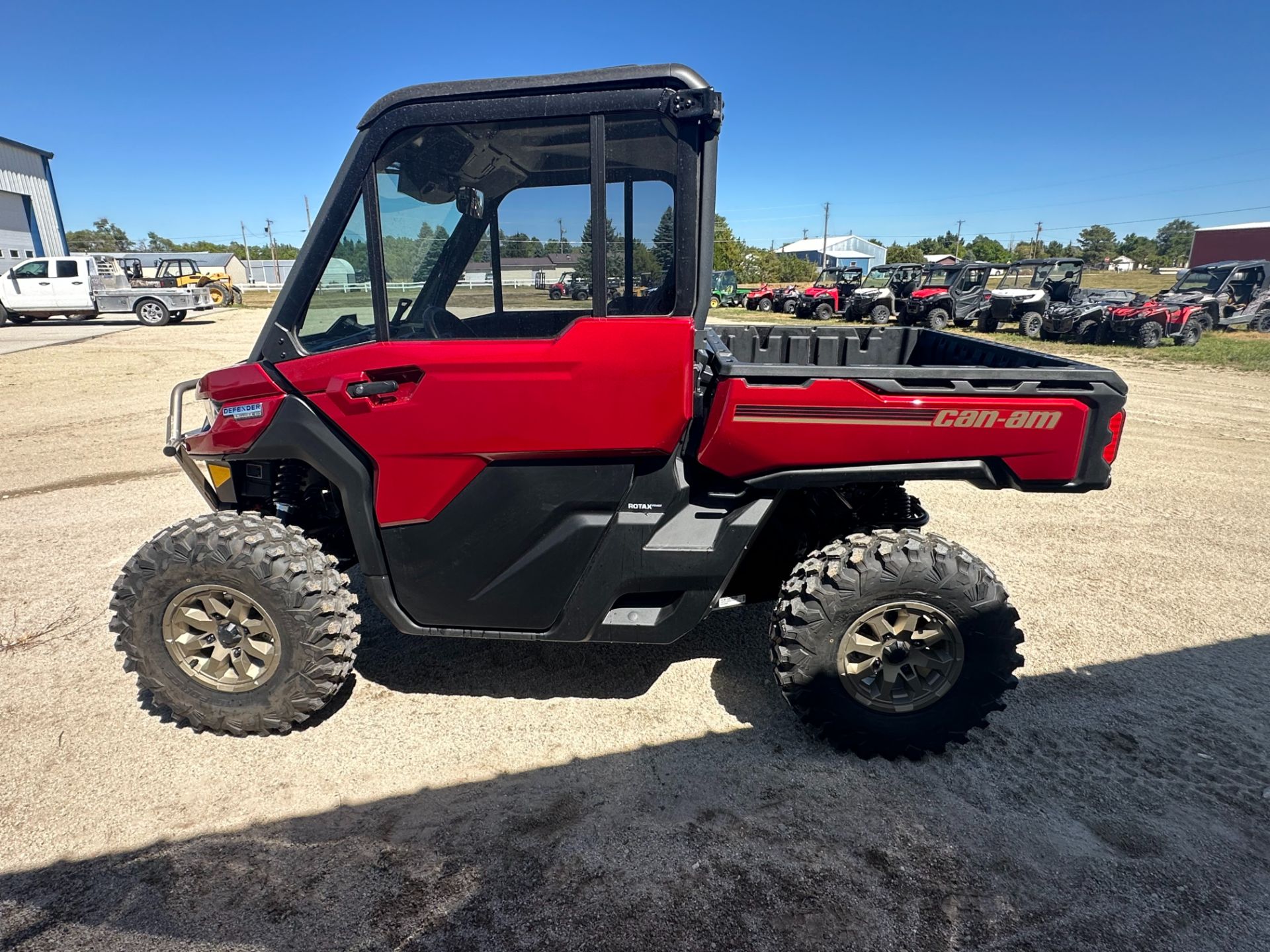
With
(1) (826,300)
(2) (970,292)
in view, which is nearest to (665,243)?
(2) (970,292)

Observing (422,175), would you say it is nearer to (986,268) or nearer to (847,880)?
(847,880)

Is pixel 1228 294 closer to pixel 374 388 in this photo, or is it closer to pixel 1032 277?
pixel 1032 277

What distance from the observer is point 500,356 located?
247cm

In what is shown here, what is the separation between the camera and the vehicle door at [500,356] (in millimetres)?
2457

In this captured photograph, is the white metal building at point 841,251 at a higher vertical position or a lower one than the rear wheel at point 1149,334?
higher

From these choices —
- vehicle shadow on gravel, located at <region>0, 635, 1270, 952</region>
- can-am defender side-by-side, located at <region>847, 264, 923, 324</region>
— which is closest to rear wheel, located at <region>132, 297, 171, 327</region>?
can-am defender side-by-side, located at <region>847, 264, 923, 324</region>

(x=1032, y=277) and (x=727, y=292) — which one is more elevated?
(x=1032, y=277)

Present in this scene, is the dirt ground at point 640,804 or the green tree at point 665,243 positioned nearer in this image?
the dirt ground at point 640,804

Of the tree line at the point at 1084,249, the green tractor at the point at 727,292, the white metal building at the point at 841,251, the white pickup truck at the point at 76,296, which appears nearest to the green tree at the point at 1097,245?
the tree line at the point at 1084,249

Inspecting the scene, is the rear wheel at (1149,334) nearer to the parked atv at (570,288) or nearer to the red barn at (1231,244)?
the parked atv at (570,288)

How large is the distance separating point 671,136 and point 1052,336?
1929 centimetres

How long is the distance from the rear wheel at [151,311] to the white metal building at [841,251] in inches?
2549

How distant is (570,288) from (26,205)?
42.3 metres

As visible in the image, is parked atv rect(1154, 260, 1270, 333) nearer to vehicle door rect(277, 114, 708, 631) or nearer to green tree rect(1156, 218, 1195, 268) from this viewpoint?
vehicle door rect(277, 114, 708, 631)
